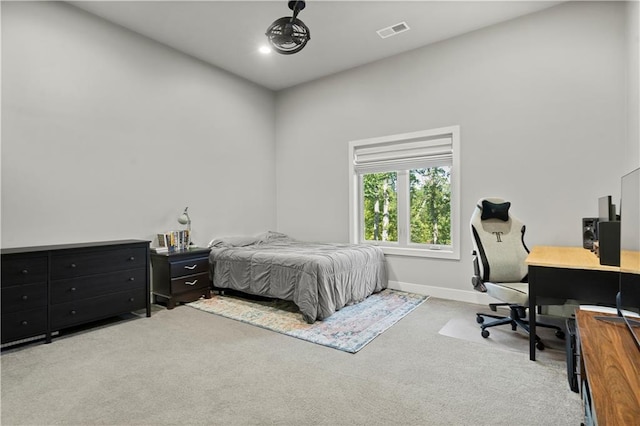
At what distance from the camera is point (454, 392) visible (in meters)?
1.99

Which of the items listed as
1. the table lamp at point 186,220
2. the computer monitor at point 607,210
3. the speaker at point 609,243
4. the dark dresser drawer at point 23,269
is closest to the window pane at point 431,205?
the computer monitor at point 607,210

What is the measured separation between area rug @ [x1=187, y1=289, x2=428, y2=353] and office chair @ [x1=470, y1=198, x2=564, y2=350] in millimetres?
909

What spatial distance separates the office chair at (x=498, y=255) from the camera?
291cm

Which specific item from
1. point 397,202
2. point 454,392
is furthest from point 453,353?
point 397,202

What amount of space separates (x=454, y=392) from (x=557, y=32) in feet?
12.1

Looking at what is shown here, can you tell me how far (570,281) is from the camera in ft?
7.39

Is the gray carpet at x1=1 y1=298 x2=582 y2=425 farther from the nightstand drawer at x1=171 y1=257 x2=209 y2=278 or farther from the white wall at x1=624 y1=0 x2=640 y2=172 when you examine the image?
the white wall at x1=624 y1=0 x2=640 y2=172

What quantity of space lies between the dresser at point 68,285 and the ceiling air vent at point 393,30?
3.61 metres

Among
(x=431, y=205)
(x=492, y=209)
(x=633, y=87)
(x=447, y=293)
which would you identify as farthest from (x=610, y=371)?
(x=431, y=205)

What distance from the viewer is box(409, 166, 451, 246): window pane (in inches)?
167

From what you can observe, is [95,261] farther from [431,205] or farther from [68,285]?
[431,205]

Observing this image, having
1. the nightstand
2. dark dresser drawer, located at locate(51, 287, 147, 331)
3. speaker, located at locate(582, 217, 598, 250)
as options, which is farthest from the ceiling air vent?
dark dresser drawer, located at locate(51, 287, 147, 331)

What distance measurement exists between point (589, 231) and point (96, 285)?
15.3 feet

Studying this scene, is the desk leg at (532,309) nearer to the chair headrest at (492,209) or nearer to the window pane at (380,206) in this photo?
the chair headrest at (492,209)
